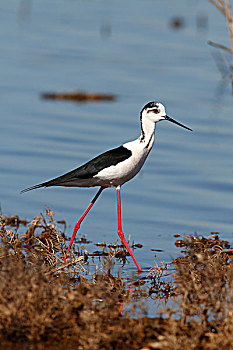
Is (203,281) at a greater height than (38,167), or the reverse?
(38,167)

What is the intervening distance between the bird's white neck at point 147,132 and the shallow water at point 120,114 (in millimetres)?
1048

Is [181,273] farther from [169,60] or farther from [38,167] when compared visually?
[169,60]

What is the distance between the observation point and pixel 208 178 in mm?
9633

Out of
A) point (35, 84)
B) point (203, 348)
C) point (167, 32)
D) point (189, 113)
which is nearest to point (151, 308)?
point (203, 348)

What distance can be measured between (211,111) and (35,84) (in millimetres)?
3168

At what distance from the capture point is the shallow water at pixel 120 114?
27.3ft

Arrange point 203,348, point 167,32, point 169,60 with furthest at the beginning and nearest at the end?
point 167,32 → point 169,60 → point 203,348

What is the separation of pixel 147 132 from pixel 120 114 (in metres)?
5.35

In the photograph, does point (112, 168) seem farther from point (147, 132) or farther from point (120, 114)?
point (120, 114)

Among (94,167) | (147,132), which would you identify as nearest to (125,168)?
(94,167)

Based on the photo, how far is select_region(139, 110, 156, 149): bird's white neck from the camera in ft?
22.0

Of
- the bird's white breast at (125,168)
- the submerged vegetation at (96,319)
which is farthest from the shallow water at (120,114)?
the submerged vegetation at (96,319)

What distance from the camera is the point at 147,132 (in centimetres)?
674

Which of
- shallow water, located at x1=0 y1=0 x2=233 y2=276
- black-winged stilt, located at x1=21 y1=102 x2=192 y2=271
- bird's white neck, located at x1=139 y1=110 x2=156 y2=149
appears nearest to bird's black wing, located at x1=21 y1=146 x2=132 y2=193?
black-winged stilt, located at x1=21 y1=102 x2=192 y2=271
